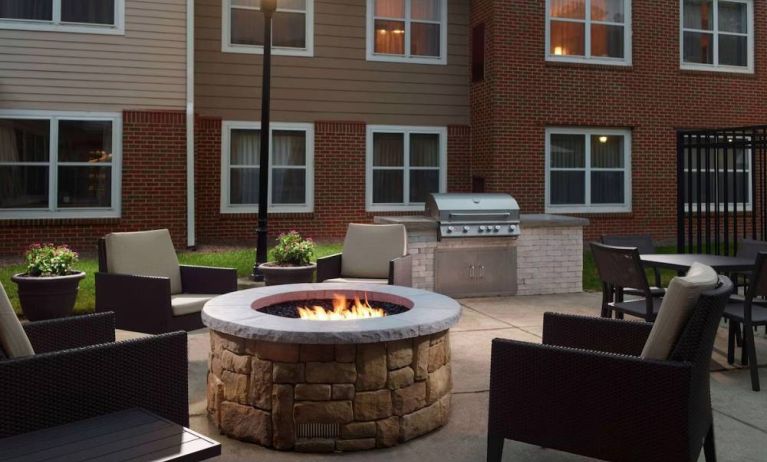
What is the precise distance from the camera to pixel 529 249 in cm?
888

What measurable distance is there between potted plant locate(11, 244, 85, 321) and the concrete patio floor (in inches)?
62.4

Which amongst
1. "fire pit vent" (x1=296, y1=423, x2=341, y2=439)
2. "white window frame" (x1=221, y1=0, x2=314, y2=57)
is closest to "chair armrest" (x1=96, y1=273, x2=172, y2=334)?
"fire pit vent" (x1=296, y1=423, x2=341, y2=439)

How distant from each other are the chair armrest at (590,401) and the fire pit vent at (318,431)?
2.87ft

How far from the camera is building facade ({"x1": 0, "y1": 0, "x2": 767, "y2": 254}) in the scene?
11.7 metres

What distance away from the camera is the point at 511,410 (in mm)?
3092

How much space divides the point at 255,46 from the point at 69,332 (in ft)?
35.1

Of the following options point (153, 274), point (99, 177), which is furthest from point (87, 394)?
point (99, 177)

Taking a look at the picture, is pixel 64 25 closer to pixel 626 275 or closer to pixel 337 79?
pixel 337 79

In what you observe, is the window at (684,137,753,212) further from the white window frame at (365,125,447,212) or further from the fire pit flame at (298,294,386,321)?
the white window frame at (365,125,447,212)

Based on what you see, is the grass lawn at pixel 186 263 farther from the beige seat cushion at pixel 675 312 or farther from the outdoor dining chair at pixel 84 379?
the beige seat cushion at pixel 675 312

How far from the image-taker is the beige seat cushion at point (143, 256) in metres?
5.77

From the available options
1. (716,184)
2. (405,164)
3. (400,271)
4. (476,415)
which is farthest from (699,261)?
(405,164)

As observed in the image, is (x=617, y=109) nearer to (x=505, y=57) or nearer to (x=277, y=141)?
(x=505, y=57)

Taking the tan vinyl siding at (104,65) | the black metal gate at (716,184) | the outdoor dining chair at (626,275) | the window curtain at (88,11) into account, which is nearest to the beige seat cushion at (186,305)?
the outdoor dining chair at (626,275)
